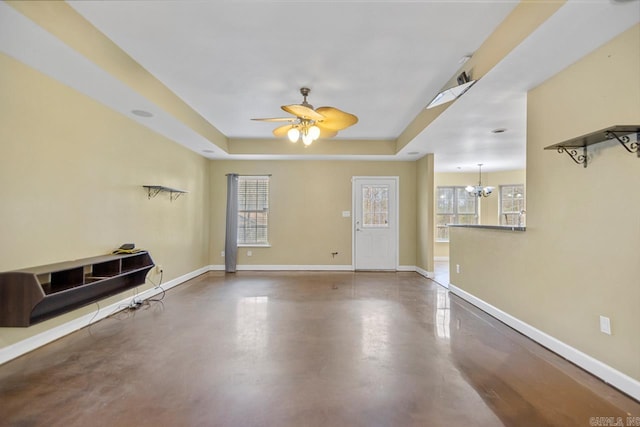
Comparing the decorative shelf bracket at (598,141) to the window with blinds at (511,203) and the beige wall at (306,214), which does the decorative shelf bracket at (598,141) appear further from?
the window with blinds at (511,203)

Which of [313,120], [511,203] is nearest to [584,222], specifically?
[313,120]

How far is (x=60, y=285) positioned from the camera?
257 cm

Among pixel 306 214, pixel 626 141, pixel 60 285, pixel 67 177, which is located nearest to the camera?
pixel 626 141

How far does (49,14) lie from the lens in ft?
6.51

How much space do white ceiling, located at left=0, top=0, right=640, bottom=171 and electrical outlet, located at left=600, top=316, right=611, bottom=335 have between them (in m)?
2.00

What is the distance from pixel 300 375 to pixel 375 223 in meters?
4.54

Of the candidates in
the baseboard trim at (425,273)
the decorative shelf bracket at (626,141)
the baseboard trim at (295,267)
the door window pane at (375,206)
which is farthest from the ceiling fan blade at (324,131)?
the baseboard trim at (425,273)

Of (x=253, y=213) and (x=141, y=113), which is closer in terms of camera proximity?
(x=141, y=113)

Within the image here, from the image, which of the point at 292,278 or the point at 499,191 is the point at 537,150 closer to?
the point at 292,278

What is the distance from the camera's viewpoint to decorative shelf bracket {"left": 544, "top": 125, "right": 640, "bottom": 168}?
181 centimetres

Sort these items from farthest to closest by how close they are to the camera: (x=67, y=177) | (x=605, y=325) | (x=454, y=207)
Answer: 1. (x=454, y=207)
2. (x=67, y=177)
3. (x=605, y=325)

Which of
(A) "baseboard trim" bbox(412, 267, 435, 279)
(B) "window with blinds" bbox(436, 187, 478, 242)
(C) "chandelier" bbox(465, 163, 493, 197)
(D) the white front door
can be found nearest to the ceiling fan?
(D) the white front door

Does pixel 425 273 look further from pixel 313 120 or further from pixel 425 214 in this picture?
pixel 313 120

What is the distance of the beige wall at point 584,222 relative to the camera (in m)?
1.93
